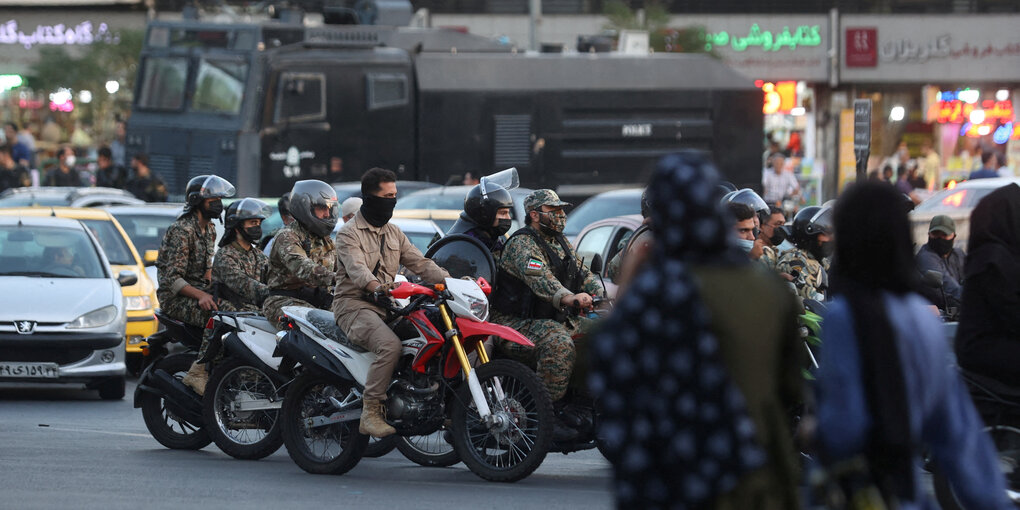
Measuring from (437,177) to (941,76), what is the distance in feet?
72.1

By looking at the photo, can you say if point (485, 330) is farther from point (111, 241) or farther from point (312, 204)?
point (111, 241)

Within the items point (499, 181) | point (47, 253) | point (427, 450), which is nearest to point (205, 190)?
point (499, 181)

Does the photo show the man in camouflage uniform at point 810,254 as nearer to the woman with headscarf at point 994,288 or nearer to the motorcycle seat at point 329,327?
the woman with headscarf at point 994,288

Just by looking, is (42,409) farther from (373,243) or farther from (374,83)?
(374,83)

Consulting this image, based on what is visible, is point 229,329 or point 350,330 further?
point 229,329

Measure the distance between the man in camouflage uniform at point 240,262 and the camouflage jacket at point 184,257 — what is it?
285mm

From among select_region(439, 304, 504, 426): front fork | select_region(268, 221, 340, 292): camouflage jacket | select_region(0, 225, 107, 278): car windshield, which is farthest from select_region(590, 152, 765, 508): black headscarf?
select_region(0, 225, 107, 278): car windshield

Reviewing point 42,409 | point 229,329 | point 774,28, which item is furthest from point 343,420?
point 774,28

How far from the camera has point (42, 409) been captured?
12398mm

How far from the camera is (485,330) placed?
841cm

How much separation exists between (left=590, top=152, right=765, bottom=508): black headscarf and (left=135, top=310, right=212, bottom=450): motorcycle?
625cm

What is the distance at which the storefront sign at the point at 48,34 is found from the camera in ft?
129

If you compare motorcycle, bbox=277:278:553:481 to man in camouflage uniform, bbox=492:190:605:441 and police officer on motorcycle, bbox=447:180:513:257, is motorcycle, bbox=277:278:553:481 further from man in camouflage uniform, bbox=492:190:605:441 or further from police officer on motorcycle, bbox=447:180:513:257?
police officer on motorcycle, bbox=447:180:513:257

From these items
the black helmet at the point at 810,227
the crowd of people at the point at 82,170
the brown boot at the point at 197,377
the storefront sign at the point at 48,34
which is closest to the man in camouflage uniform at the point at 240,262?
the brown boot at the point at 197,377
